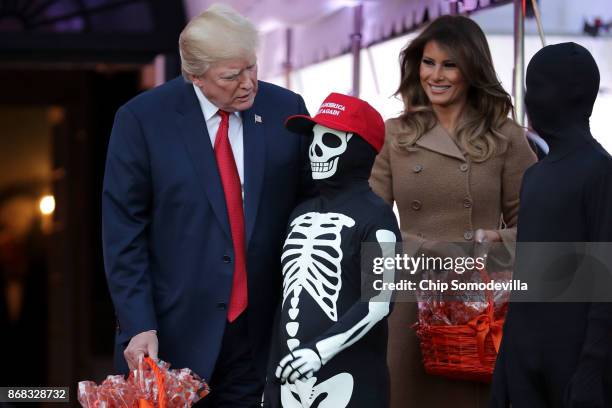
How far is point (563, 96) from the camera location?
11.3 feet

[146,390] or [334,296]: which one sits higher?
[334,296]

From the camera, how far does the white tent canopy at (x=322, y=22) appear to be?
5.83m

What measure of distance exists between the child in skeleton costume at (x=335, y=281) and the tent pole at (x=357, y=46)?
8.43ft

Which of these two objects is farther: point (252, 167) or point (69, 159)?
point (69, 159)

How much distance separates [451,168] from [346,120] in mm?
725

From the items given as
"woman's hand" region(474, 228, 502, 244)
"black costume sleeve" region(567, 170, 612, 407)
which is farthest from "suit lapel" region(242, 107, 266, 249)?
"black costume sleeve" region(567, 170, 612, 407)

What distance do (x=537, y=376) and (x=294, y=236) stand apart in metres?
0.81

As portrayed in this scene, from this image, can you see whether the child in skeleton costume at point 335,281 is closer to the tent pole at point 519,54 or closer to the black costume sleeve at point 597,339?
the black costume sleeve at point 597,339

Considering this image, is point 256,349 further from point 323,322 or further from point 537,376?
point 537,376

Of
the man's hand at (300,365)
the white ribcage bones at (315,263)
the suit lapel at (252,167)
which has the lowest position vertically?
the man's hand at (300,365)

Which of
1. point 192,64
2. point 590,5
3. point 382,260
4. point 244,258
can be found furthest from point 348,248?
point 590,5

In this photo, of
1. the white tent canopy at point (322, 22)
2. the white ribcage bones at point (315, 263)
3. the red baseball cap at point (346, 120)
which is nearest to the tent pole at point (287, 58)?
the white tent canopy at point (322, 22)

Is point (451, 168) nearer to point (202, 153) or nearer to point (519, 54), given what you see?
point (519, 54)

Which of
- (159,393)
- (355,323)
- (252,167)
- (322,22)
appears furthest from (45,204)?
(355,323)
